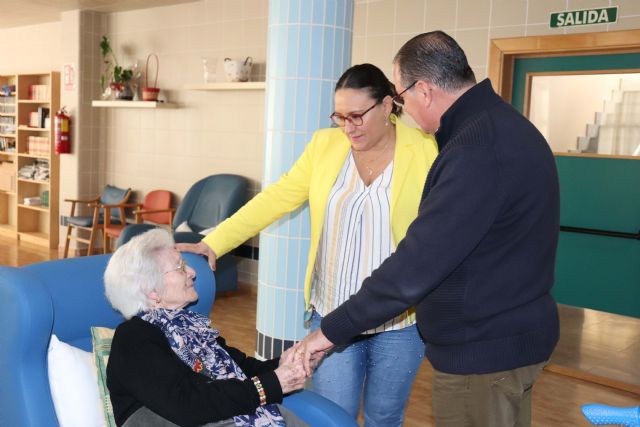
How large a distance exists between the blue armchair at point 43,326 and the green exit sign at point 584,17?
10.4ft

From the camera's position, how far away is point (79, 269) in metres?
2.05

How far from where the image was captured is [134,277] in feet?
6.30

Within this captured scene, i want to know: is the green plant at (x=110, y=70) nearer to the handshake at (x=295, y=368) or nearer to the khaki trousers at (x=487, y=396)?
the handshake at (x=295, y=368)

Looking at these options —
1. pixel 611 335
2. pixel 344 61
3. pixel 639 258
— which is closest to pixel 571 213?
pixel 639 258

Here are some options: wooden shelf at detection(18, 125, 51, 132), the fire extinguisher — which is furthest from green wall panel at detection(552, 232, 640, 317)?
wooden shelf at detection(18, 125, 51, 132)

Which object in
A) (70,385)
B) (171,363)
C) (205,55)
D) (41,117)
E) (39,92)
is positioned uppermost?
(205,55)

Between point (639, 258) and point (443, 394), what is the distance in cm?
323

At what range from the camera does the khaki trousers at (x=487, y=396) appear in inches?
59.1

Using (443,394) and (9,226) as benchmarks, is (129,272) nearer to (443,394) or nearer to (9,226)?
(443,394)

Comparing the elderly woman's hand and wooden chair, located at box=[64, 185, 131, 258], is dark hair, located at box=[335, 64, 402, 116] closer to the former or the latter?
the elderly woman's hand

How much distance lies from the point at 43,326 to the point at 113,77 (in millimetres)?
6104

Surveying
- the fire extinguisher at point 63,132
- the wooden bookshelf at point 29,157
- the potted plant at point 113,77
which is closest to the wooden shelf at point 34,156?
the wooden bookshelf at point 29,157

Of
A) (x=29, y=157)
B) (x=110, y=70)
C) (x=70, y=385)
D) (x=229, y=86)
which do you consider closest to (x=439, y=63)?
(x=70, y=385)

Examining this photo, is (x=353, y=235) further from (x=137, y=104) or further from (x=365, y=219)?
(x=137, y=104)
